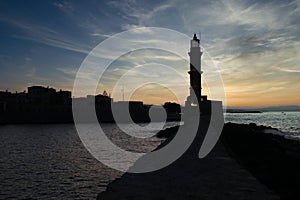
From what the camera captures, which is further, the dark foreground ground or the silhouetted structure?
the silhouetted structure

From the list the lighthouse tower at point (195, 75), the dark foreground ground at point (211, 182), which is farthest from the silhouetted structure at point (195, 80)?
the dark foreground ground at point (211, 182)

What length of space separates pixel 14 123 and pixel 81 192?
4806 inches

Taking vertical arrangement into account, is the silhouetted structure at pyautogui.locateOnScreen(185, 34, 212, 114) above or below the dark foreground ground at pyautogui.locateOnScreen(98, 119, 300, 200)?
above

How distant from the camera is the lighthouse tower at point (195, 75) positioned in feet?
261

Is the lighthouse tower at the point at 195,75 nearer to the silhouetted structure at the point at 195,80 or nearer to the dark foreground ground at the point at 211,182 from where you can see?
the silhouetted structure at the point at 195,80

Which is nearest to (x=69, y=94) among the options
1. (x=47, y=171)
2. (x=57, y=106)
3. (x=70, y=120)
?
(x=57, y=106)

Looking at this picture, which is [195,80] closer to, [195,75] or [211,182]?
[195,75]

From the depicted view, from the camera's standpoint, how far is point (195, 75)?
80250mm

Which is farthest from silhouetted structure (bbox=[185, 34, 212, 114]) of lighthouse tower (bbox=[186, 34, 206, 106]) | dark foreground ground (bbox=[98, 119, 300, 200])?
dark foreground ground (bbox=[98, 119, 300, 200])

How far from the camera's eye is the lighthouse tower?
261ft

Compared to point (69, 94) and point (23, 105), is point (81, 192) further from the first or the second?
point (69, 94)

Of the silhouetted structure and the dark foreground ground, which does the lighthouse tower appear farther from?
the dark foreground ground

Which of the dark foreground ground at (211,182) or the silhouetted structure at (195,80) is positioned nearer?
the dark foreground ground at (211,182)

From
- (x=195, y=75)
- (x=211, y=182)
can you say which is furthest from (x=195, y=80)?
(x=211, y=182)
